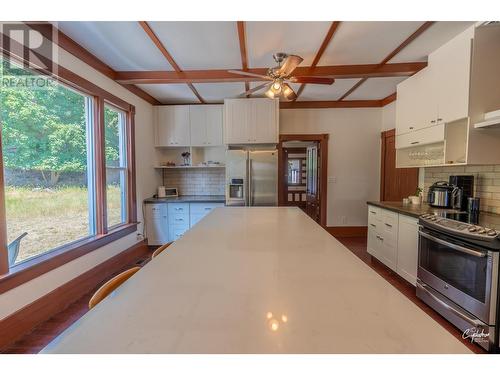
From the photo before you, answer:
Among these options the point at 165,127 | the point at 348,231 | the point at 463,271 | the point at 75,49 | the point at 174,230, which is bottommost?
the point at 348,231

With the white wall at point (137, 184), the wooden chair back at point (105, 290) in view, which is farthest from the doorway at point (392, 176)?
the white wall at point (137, 184)

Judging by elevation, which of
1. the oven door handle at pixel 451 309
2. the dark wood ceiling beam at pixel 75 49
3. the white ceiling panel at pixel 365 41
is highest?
the white ceiling panel at pixel 365 41

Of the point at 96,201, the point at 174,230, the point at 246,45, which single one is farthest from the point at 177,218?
the point at 246,45

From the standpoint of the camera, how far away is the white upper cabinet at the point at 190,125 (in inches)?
169

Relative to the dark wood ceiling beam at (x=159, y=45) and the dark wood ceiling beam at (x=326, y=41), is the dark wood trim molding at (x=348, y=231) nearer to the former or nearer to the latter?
the dark wood ceiling beam at (x=326, y=41)

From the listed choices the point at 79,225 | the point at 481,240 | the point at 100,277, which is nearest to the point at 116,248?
the point at 100,277

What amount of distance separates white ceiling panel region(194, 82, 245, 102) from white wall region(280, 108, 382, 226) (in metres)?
1.08

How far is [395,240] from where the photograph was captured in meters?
2.72

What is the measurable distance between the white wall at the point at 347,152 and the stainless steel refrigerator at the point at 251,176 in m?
0.86

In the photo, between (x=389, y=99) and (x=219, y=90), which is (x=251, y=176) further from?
(x=389, y=99)

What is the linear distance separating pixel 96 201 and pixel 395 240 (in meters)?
3.49

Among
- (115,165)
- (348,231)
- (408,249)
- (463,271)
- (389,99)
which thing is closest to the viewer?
(463,271)

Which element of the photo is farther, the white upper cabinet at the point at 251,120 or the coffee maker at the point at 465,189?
the white upper cabinet at the point at 251,120
